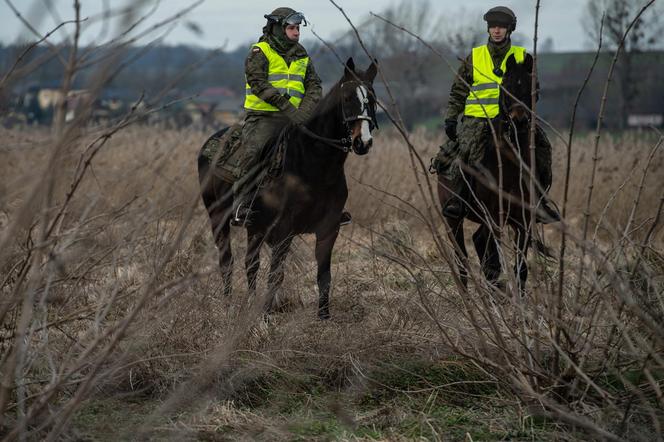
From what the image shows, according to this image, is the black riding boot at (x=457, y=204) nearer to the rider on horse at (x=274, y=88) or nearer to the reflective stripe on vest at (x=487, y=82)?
the reflective stripe on vest at (x=487, y=82)

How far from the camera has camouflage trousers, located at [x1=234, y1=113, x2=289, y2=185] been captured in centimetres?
805

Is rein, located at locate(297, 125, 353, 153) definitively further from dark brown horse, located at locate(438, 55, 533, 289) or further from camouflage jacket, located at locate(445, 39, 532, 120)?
camouflage jacket, located at locate(445, 39, 532, 120)

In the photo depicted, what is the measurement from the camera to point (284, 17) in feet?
26.0

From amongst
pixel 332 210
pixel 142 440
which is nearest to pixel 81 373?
pixel 142 440

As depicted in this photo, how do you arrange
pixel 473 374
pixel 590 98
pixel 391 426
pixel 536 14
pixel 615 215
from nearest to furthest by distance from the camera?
pixel 536 14, pixel 391 426, pixel 473 374, pixel 615 215, pixel 590 98

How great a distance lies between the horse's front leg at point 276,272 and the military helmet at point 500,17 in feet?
8.34

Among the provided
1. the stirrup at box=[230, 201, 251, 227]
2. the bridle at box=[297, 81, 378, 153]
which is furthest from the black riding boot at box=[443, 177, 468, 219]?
the stirrup at box=[230, 201, 251, 227]

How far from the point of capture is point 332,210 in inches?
312

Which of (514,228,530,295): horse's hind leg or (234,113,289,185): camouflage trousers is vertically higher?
(234,113,289,185): camouflage trousers

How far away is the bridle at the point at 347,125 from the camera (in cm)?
743

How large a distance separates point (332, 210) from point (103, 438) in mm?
3931

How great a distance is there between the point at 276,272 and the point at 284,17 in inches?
108

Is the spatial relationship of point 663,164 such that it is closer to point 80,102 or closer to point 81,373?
point 81,373

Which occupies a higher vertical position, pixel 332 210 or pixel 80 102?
pixel 80 102
